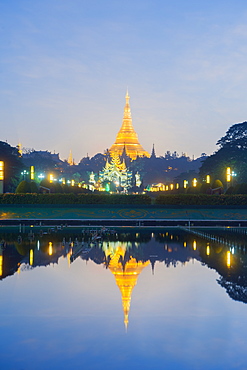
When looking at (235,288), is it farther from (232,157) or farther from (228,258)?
(232,157)

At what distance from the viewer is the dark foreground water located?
31.2 feet

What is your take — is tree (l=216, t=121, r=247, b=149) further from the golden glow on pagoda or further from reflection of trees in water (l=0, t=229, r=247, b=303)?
the golden glow on pagoda

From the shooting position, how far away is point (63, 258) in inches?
846

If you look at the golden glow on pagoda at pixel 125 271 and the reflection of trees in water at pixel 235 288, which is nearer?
the golden glow on pagoda at pixel 125 271

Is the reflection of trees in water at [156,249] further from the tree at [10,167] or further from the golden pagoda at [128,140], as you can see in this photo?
the golden pagoda at [128,140]

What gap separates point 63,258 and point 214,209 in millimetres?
26697

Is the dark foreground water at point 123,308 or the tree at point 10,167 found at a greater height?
the tree at point 10,167

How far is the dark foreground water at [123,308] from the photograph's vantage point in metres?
9.52

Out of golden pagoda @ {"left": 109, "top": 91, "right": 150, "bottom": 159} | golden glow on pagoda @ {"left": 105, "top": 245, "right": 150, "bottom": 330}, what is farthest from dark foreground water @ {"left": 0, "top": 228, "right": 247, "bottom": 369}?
golden pagoda @ {"left": 109, "top": 91, "right": 150, "bottom": 159}

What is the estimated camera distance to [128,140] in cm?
18138

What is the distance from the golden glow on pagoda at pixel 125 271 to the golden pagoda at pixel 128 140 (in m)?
152

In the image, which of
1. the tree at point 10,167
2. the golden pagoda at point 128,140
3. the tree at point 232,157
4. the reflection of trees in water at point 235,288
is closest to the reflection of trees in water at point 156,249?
the reflection of trees in water at point 235,288

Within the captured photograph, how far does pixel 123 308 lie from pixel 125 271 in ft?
17.7

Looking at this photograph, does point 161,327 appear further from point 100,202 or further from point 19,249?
point 100,202
